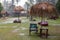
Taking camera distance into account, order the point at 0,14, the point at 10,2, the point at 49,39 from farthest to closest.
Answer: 1. the point at 10,2
2. the point at 0,14
3. the point at 49,39

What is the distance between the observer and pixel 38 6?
432 inches

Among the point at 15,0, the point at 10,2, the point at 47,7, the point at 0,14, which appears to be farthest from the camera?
the point at 10,2

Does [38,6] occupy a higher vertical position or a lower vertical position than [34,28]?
higher

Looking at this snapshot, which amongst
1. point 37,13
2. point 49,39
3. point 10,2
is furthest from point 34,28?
point 10,2

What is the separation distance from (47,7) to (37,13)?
0.65m

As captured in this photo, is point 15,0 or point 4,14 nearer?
point 4,14

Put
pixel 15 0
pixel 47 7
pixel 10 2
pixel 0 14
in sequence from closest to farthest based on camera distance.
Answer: pixel 47 7
pixel 0 14
pixel 15 0
pixel 10 2

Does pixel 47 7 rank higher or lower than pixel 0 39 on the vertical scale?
higher

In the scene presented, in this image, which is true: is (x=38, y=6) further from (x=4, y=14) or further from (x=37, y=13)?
(x=4, y=14)

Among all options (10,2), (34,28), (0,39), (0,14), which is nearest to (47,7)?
(34,28)

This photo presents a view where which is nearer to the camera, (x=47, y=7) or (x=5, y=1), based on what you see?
(x=47, y=7)

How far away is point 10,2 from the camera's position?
48500mm

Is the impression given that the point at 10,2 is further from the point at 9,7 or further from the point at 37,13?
the point at 37,13

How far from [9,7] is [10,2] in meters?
1.96
